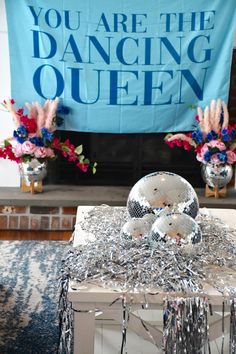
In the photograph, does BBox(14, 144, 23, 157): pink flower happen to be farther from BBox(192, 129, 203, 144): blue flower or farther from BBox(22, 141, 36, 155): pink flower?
BBox(192, 129, 203, 144): blue flower

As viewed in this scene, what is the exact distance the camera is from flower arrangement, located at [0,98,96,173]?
349 centimetres

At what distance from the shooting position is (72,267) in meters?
1.78

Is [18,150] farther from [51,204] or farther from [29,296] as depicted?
[29,296]

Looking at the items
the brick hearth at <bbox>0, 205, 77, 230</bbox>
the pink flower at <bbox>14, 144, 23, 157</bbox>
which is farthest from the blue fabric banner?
the brick hearth at <bbox>0, 205, 77, 230</bbox>

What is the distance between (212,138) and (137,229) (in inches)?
64.6

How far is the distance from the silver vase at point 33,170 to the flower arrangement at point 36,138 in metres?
0.03

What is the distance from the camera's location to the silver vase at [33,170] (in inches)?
139

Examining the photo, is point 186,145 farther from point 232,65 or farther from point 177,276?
point 177,276

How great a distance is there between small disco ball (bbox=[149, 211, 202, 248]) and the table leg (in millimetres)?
379

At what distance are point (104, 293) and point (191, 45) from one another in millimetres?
2363

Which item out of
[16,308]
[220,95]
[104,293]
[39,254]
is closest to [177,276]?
[104,293]

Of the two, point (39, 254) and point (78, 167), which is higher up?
point (78, 167)

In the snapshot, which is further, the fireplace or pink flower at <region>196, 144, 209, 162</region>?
the fireplace

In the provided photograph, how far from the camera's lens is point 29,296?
107 inches
